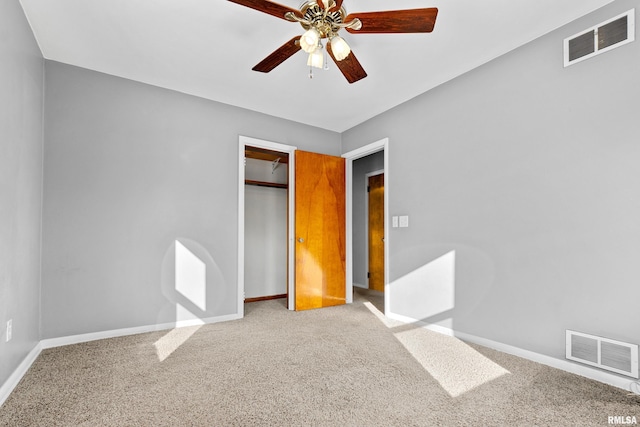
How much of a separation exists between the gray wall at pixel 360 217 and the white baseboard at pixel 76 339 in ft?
8.77

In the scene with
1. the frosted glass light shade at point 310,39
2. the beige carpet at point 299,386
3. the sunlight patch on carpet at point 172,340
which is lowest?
the sunlight patch on carpet at point 172,340

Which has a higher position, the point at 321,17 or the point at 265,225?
the point at 321,17

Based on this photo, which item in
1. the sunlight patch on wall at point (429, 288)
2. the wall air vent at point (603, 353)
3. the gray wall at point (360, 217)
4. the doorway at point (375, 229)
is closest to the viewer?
the wall air vent at point (603, 353)

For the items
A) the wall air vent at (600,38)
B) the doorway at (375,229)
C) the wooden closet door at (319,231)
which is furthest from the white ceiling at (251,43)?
the doorway at (375,229)

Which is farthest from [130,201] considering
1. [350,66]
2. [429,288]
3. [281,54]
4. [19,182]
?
[429,288]

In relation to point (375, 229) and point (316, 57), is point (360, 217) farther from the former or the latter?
point (316, 57)

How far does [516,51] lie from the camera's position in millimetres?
2566

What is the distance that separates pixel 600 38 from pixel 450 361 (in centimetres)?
254

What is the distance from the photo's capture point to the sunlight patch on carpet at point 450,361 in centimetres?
202

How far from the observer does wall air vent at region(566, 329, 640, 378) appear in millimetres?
1900

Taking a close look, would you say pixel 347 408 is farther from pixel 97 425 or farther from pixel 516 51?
pixel 516 51

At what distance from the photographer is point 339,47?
6.34 ft

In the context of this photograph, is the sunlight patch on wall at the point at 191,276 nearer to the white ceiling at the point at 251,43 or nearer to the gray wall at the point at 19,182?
the gray wall at the point at 19,182

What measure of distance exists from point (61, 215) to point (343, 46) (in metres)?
2.83
